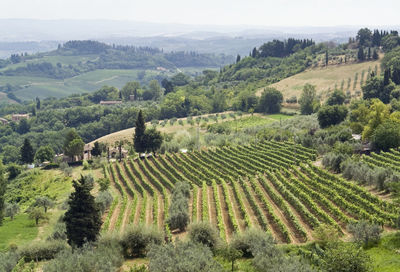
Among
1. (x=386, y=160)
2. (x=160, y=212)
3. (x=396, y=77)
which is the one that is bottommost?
(x=160, y=212)

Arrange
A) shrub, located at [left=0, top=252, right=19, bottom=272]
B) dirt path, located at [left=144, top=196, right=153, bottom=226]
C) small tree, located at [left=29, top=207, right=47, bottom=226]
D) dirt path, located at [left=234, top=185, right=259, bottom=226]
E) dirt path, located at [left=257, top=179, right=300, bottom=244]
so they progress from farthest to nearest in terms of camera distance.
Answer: small tree, located at [left=29, top=207, right=47, bottom=226], dirt path, located at [left=144, top=196, right=153, bottom=226], dirt path, located at [left=234, top=185, right=259, bottom=226], dirt path, located at [left=257, top=179, right=300, bottom=244], shrub, located at [left=0, top=252, right=19, bottom=272]

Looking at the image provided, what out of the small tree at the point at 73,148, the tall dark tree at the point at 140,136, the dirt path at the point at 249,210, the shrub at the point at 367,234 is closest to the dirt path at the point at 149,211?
the dirt path at the point at 249,210

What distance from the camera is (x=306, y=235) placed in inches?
1350

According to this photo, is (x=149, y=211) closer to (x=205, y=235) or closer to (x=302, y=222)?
(x=205, y=235)

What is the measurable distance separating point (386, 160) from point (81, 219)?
3448 cm

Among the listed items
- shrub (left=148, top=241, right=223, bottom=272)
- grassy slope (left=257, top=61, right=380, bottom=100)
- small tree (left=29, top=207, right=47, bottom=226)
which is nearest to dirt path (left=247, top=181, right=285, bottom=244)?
shrub (left=148, top=241, right=223, bottom=272)

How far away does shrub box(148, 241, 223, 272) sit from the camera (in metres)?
24.6

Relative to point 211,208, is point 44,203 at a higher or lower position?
lower

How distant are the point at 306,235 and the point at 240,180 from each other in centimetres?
1924

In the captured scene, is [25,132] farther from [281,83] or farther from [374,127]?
[374,127]

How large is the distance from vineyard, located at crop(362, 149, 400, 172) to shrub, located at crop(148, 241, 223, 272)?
89.2 feet

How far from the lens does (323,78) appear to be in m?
152

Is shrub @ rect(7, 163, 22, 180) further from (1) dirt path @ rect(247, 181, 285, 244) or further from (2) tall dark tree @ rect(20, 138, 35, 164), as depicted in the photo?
(1) dirt path @ rect(247, 181, 285, 244)

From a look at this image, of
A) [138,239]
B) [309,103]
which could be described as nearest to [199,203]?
[138,239]
